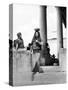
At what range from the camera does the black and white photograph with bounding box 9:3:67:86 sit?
8250mm

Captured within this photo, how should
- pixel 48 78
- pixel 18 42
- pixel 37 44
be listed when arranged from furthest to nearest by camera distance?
pixel 48 78
pixel 37 44
pixel 18 42

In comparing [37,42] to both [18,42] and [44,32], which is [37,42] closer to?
[44,32]

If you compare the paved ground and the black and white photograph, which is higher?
the black and white photograph

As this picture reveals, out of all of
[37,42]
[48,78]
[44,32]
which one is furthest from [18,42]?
[48,78]

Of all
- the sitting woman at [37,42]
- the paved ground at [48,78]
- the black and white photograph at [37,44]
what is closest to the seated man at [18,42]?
the black and white photograph at [37,44]

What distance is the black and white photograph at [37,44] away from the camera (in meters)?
8.25

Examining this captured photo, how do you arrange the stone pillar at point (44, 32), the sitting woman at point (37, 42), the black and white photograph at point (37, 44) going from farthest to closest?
the stone pillar at point (44, 32), the sitting woman at point (37, 42), the black and white photograph at point (37, 44)

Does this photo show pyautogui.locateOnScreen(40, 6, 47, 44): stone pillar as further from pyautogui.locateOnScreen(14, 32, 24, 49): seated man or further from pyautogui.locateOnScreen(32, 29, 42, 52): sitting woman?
pyautogui.locateOnScreen(14, 32, 24, 49): seated man

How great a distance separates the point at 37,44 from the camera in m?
8.58

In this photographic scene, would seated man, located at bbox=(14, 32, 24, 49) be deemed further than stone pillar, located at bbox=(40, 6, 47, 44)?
No

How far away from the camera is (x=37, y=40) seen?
8.57m

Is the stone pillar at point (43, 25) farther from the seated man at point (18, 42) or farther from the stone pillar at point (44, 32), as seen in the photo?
the seated man at point (18, 42)

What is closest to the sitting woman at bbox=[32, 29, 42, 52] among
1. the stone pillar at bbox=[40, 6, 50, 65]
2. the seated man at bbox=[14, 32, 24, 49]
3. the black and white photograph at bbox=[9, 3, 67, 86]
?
the black and white photograph at bbox=[9, 3, 67, 86]

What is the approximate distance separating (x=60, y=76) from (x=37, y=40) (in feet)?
4.05
